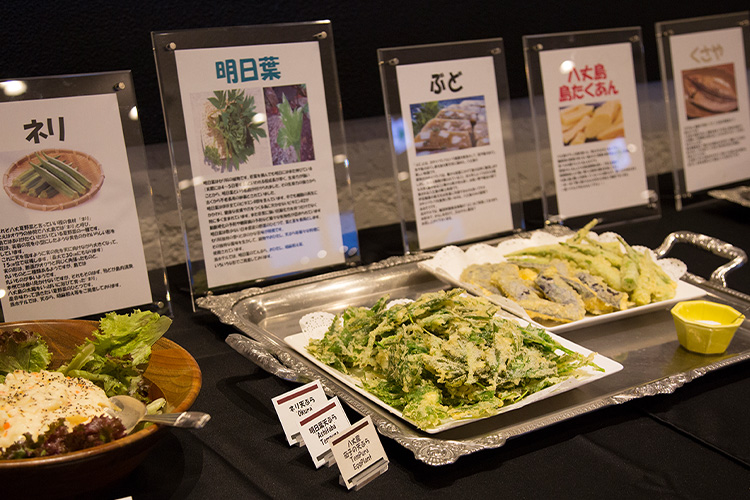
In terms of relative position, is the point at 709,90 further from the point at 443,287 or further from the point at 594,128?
the point at 443,287

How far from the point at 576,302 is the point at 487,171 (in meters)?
0.72

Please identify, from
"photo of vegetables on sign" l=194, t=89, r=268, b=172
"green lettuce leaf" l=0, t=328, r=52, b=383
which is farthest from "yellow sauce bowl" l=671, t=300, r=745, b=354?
"green lettuce leaf" l=0, t=328, r=52, b=383

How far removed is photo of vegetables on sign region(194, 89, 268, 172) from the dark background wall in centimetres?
37

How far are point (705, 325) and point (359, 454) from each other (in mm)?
826

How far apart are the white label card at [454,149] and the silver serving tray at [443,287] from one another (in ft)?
0.60

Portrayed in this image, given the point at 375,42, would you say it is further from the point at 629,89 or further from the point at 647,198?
the point at 647,198

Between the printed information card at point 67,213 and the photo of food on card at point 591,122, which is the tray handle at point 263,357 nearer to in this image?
the printed information card at point 67,213

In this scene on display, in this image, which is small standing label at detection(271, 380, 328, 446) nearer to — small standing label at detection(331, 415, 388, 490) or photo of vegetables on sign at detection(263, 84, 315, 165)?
small standing label at detection(331, 415, 388, 490)

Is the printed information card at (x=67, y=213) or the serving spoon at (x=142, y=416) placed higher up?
the printed information card at (x=67, y=213)

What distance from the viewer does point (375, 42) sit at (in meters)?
2.39

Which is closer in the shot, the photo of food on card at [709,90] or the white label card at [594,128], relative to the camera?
the white label card at [594,128]

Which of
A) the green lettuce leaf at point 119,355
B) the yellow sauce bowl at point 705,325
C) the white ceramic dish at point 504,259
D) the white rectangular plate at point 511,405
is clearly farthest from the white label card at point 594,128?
the green lettuce leaf at point 119,355

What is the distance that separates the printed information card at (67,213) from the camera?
1629 mm

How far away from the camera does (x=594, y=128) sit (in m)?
2.40
